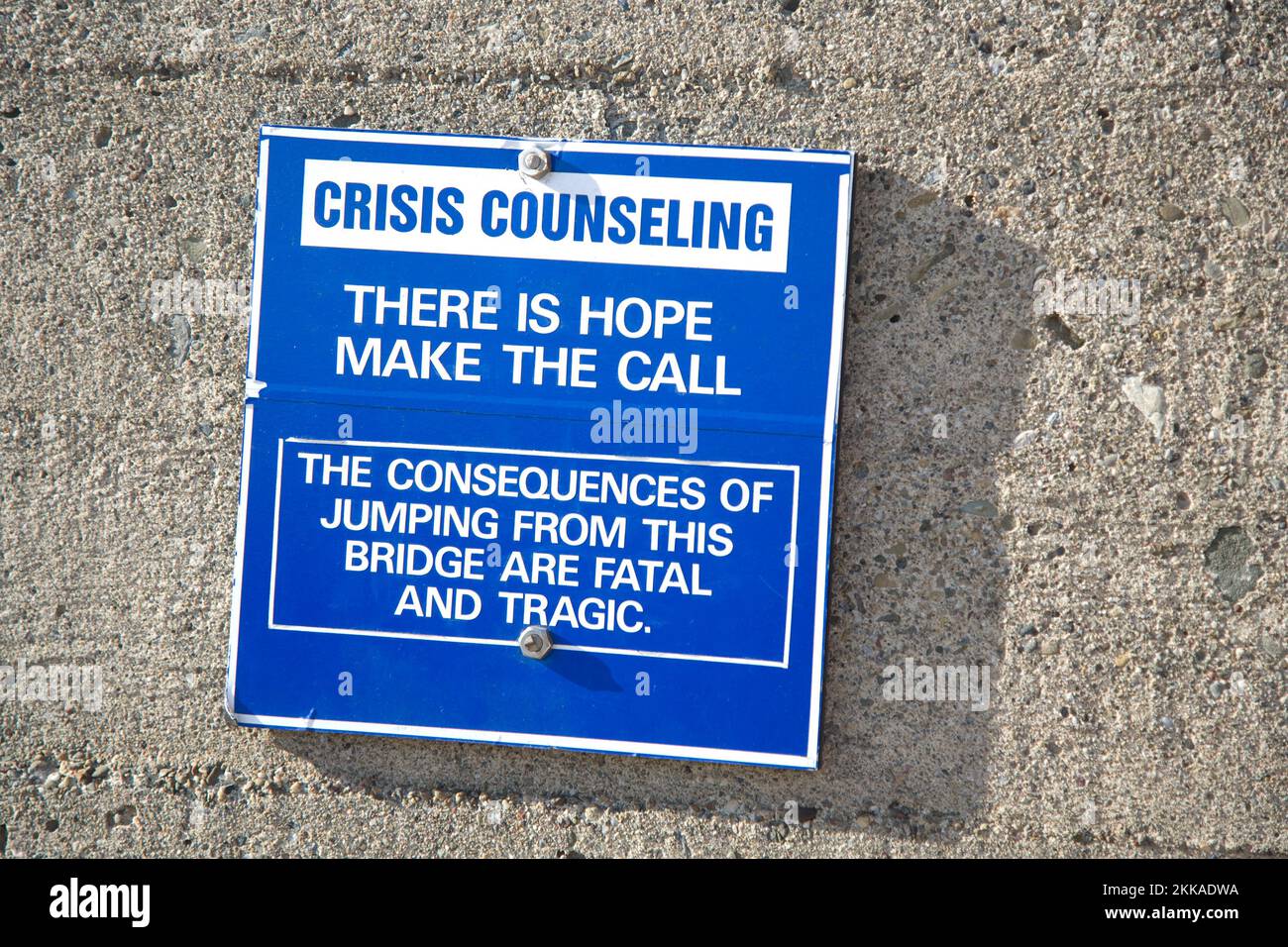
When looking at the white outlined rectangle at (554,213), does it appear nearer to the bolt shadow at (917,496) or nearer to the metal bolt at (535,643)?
the bolt shadow at (917,496)

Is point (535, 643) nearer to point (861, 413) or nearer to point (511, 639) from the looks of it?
point (511, 639)

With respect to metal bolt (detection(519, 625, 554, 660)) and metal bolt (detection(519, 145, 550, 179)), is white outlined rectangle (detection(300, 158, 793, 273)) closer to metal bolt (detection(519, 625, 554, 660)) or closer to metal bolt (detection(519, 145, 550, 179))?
metal bolt (detection(519, 145, 550, 179))

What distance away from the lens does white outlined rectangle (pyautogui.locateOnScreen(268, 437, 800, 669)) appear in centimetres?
178

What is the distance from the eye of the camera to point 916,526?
6.00 feet

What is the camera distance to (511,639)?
1832 millimetres

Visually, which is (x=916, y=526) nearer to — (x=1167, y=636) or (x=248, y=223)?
(x=1167, y=636)

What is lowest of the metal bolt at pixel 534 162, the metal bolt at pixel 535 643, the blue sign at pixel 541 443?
the metal bolt at pixel 535 643

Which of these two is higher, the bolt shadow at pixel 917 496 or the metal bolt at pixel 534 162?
the metal bolt at pixel 534 162

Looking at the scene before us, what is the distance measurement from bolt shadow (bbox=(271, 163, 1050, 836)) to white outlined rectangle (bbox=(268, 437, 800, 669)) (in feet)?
0.37

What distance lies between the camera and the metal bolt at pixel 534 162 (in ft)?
5.86

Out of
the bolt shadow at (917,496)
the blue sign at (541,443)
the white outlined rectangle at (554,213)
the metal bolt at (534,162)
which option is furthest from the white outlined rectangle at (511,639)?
the metal bolt at (534,162)

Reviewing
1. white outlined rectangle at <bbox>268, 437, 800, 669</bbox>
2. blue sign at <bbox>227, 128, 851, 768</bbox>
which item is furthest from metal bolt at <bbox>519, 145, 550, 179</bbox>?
white outlined rectangle at <bbox>268, 437, 800, 669</bbox>

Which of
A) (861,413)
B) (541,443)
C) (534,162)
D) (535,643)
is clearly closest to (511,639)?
(535,643)

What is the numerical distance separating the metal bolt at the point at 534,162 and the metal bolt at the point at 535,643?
3.01 ft
